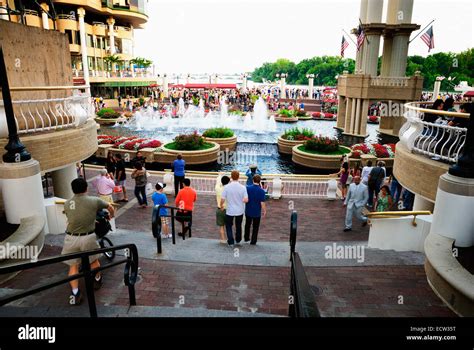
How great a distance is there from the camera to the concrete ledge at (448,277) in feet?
14.1

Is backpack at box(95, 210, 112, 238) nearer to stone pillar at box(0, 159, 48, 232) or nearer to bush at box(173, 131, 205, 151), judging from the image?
stone pillar at box(0, 159, 48, 232)

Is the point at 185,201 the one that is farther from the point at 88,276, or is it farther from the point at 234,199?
the point at 88,276

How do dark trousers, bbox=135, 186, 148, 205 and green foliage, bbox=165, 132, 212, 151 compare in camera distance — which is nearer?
dark trousers, bbox=135, 186, 148, 205

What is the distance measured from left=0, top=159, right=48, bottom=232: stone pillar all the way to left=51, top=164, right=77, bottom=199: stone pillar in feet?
11.3

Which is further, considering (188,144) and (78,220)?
(188,144)

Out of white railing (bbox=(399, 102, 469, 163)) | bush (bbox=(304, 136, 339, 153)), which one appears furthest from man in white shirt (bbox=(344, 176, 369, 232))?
bush (bbox=(304, 136, 339, 153))

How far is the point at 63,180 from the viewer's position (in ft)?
33.2

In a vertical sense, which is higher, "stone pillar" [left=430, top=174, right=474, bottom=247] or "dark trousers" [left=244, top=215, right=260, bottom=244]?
"stone pillar" [left=430, top=174, right=474, bottom=247]

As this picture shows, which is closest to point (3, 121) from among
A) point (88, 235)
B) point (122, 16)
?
point (88, 235)

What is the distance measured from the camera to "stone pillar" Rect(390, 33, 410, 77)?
2789cm

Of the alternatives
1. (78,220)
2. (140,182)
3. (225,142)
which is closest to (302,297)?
(78,220)

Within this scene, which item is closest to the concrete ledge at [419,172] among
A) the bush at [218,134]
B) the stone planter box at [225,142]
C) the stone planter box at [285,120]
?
the stone planter box at [225,142]

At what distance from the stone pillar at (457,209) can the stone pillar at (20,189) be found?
7066mm

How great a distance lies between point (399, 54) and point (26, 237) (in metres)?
29.8
